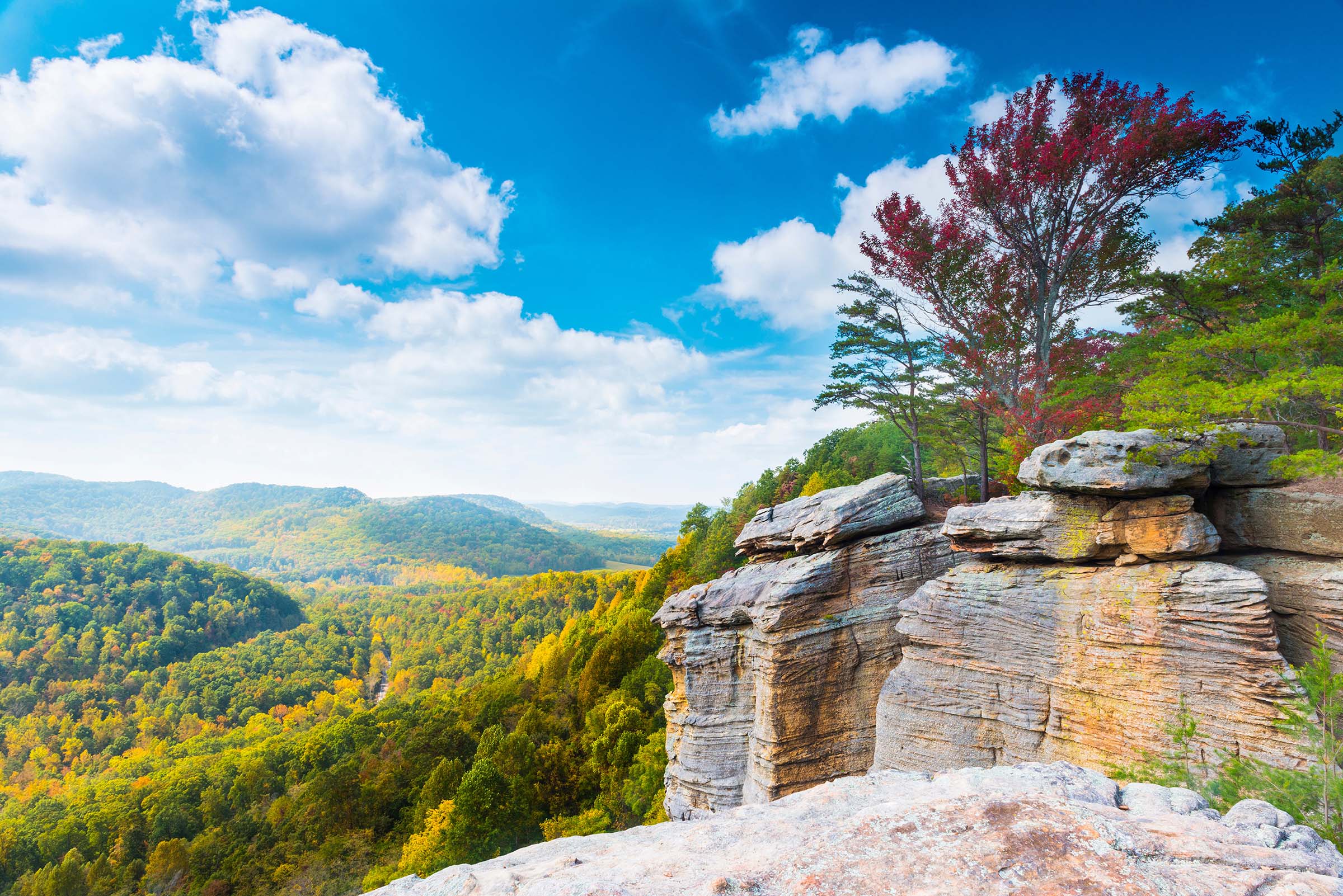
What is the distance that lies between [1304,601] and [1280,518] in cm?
192

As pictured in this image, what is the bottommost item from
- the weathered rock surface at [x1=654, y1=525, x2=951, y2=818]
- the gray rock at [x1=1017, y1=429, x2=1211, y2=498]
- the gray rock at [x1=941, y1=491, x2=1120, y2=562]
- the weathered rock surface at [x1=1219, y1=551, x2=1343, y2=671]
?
the weathered rock surface at [x1=654, y1=525, x2=951, y2=818]

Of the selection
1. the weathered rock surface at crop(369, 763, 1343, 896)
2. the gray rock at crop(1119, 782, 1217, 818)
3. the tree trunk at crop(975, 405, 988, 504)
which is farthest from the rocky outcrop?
the weathered rock surface at crop(369, 763, 1343, 896)

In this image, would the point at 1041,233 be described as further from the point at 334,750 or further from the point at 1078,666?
the point at 334,750

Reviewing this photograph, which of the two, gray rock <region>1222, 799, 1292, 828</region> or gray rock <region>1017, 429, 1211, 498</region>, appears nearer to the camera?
gray rock <region>1222, 799, 1292, 828</region>

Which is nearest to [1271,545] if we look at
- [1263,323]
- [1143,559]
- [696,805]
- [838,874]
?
[1143,559]

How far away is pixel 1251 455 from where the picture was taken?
11.8 meters

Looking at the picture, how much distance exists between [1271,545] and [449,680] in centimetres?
11256

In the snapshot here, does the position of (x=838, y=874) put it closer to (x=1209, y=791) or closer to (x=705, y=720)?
(x=1209, y=791)

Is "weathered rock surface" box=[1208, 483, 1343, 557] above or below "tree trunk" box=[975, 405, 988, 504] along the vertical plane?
below

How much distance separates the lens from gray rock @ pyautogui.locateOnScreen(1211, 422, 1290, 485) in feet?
38.4

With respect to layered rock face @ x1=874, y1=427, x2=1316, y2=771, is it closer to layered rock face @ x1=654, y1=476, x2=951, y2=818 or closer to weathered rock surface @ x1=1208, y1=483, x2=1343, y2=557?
weathered rock surface @ x1=1208, y1=483, x2=1343, y2=557

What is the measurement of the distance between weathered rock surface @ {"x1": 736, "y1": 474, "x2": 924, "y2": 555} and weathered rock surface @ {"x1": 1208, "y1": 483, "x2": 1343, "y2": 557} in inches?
258

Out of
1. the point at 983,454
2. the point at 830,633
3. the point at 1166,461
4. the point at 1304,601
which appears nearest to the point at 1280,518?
the point at 1304,601

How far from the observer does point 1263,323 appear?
12383 millimetres
